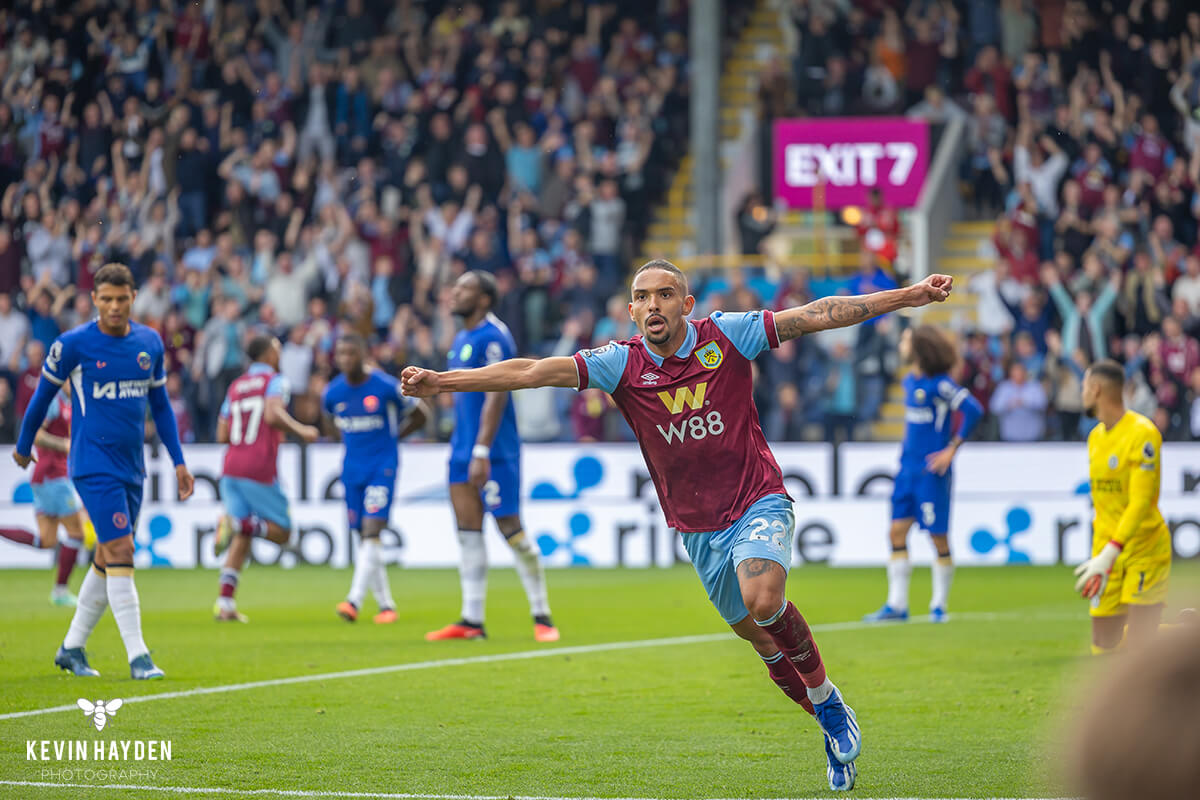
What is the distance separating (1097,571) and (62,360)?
237 inches

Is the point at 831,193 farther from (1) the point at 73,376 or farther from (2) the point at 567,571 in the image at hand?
(1) the point at 73,376

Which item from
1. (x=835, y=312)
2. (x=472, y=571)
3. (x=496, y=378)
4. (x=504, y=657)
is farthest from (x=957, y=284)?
(x=496, y=378)

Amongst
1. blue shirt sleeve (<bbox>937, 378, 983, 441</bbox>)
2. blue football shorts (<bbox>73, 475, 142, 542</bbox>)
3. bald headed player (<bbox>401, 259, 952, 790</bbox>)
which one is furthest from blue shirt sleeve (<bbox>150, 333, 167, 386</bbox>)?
blue shirt sleeve (<bbox>937, 378, 983, 441</bbox>)

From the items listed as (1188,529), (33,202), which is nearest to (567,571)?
(1188,529)

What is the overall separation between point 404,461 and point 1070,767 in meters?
17.8

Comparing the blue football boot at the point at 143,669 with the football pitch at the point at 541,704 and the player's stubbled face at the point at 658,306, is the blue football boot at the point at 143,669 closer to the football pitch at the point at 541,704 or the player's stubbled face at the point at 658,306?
the football pitch at the point at 541,704

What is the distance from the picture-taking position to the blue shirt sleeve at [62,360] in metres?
9.23

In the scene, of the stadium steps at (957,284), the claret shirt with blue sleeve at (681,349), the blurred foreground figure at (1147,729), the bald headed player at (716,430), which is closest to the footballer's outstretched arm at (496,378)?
the bald headed player at (716,430)

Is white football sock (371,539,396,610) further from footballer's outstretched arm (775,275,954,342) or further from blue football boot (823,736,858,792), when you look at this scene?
blue football boot (823,736,858,792)

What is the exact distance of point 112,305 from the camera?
9188 mm

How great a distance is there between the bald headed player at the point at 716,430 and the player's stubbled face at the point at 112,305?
359cm

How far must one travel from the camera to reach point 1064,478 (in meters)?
18.4

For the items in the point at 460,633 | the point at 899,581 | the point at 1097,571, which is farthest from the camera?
the point at 899,581

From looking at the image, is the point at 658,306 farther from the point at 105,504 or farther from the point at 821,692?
the point at 105,504
